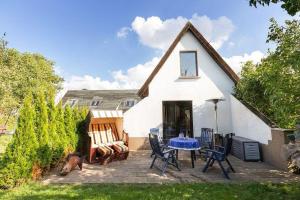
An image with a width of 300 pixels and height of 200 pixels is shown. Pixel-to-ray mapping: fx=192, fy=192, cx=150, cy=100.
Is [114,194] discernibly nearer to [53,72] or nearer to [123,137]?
[123,137]

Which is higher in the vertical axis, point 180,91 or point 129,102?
point 129,102

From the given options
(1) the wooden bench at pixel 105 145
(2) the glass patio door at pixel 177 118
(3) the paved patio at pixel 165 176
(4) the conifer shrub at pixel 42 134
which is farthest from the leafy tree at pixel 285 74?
(4) the conifer shrub at pixel 42 134

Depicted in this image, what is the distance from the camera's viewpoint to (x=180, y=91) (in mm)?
11062

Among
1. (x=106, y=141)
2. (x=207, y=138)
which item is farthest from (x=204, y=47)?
(x=106, y=141)

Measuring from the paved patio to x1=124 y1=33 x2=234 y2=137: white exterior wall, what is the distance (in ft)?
13.1

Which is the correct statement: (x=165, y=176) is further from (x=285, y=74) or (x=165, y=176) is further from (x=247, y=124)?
(x=247, y=124)

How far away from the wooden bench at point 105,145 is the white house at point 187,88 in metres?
2.01

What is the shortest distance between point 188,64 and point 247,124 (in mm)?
4650

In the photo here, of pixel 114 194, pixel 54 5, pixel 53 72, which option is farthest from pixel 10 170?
pixel 53 72

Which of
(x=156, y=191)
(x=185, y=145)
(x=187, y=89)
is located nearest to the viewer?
(x=156, y=191)

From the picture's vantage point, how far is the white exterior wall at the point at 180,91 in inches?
431

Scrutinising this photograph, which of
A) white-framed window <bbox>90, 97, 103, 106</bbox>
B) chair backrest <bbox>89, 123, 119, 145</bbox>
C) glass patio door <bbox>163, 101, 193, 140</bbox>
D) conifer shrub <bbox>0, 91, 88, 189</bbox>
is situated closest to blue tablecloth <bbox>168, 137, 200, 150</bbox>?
chair backrest <bbox>89, 123, 119, 145</bbox>

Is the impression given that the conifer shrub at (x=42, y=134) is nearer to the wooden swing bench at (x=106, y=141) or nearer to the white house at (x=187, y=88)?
the wooden swing bench at (x=106, y=141)

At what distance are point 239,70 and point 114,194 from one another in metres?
10.2
